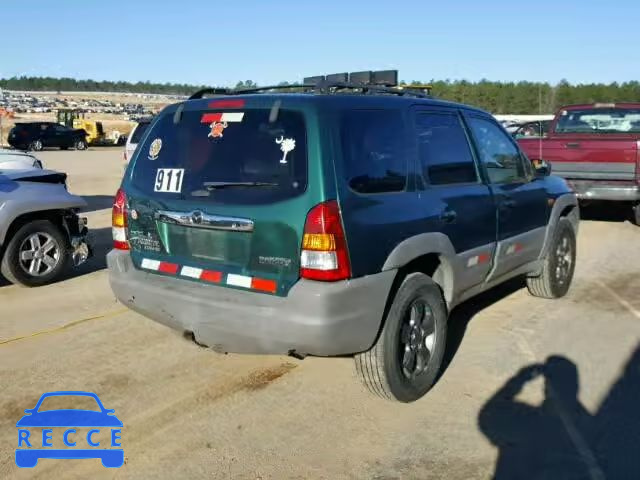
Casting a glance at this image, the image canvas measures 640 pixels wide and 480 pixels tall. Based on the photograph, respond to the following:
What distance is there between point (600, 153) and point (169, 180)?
26.3 ft

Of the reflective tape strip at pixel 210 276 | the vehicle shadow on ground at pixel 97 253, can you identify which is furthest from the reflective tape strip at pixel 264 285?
the vehicle shadow on ground at pixel 97 253

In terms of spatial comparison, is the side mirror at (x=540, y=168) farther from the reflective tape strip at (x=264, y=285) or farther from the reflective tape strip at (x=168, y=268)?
the reflective tape strip at (x=168, y=268)

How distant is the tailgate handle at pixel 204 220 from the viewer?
3.56 metres

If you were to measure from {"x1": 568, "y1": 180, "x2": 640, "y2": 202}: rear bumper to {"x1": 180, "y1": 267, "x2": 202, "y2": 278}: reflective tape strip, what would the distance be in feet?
26.1

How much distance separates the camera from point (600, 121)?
11.2 m

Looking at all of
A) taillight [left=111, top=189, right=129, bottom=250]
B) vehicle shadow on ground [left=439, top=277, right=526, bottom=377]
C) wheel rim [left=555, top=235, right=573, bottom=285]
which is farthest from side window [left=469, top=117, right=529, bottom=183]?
taillight [left=111, top=189, right=129, bottom=250]

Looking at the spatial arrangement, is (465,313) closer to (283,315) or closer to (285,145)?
(283,315)

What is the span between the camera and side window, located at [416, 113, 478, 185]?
421cm

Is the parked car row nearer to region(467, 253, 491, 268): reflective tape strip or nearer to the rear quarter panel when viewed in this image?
the rear quarter panel

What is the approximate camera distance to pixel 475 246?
15.1 ft

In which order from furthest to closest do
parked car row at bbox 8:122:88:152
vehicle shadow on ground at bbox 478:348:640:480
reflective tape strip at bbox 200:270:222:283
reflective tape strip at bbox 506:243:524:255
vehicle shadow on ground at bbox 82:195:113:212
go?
parked car row at bbox 8:122:88:152 < vehicle shadow on ground at bbox 82:195:113:212 < reflective tape strip at bbox 506:243:524:255 < reflective tape strip at bbox 200:270:222:283 < vehicle shadow on ground at bbox 478:348:640:480

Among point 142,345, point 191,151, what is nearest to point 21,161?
point 142,345

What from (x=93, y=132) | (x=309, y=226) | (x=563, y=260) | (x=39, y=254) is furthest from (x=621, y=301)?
(x=93, y=132)

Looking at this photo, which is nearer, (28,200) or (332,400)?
(332,400)
